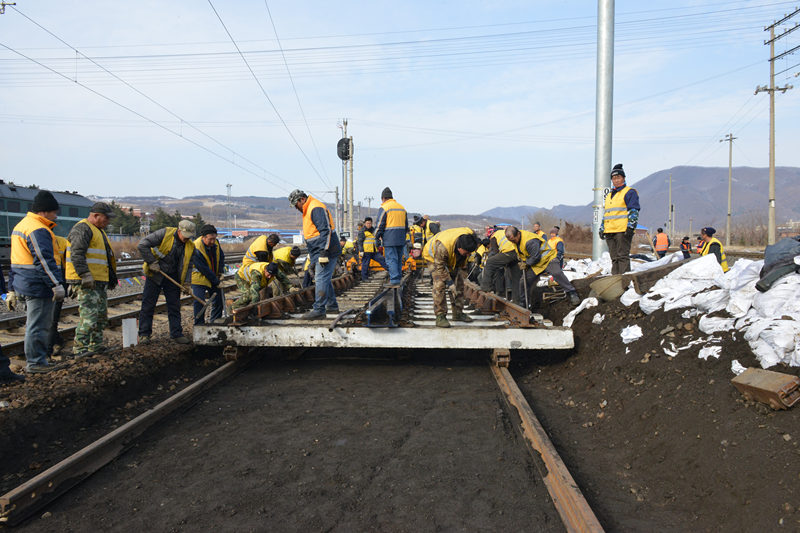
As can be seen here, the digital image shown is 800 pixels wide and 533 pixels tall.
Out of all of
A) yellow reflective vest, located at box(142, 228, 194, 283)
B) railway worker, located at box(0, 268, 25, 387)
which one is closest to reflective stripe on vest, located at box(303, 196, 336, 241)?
yellow reflective vest, located at box(142, 228, 194, 283)

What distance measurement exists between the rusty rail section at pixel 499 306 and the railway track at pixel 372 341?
0.6 inches

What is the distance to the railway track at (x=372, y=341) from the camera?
9.49 ft

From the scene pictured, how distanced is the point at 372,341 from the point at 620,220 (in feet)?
12.6

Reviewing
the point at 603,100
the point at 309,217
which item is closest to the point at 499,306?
the point at 309,217

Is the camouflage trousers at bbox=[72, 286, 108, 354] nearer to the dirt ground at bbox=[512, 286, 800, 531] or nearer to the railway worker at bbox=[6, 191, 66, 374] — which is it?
the railway worker at bbox=[6, 191, 66, 374]

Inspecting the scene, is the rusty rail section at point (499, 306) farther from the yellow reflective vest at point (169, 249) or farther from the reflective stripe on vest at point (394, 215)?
the yellow reflective vest at point (169, 249)

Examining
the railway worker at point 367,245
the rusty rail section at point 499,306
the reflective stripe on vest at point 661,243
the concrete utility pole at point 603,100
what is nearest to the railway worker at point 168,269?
the rusty rail section at point 499,306

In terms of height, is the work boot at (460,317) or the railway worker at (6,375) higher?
the work boot at (460,317)

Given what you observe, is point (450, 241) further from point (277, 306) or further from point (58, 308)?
point (58, 308)

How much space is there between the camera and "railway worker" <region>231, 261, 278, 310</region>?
7.50 metres

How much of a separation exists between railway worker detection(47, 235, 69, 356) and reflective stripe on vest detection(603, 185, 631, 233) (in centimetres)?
665

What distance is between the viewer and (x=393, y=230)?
787 cm

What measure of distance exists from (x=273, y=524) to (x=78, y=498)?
1225mm

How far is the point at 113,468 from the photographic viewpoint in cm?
342
